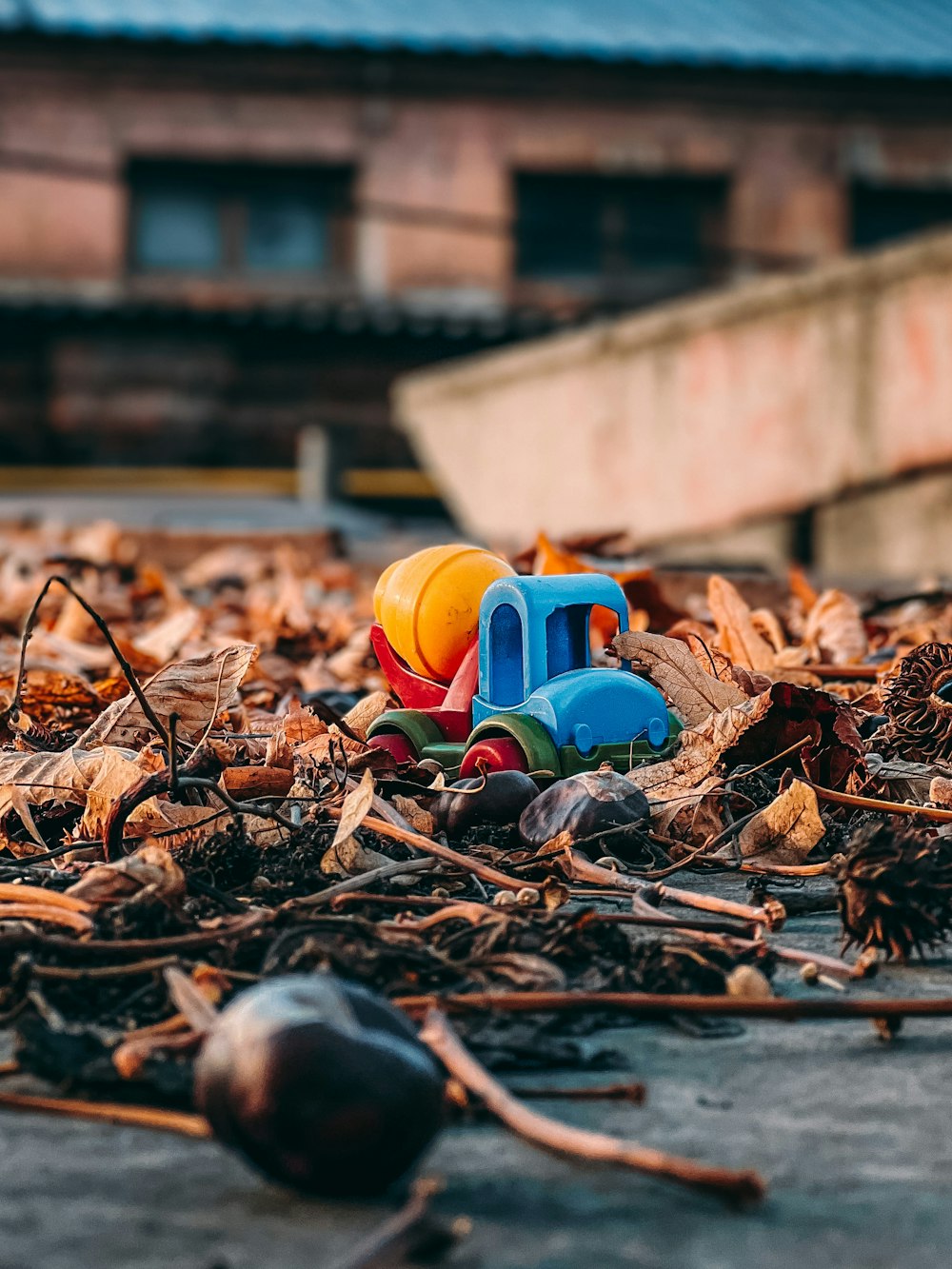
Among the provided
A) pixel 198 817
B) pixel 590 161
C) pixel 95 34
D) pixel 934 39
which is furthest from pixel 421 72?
pixel 198 817

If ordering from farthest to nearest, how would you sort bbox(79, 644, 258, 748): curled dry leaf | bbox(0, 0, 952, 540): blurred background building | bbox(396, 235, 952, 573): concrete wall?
bbox(0, 0, 952, 540): blurred background building → bbox(396, 235, 952, 573): concrete wall → bbox(79, 644, 258, 748): curled dry leaf

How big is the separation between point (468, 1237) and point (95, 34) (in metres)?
13.7

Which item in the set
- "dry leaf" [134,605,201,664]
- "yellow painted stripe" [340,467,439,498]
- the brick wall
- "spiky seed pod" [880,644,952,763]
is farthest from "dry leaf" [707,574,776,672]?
the brick wall

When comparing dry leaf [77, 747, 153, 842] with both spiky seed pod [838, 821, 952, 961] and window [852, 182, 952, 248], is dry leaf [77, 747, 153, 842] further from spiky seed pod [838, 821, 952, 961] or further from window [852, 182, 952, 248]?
window [852, 182, 952, 248]

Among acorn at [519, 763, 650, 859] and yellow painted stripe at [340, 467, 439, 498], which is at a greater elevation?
yellow painted stripe at [340, 467, 439, 498]

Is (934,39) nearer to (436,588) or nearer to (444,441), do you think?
(444,441)

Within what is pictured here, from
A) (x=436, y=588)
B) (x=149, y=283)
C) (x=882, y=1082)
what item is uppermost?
(x=149, y=283)

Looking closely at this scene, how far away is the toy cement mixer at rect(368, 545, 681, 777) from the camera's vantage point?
4.91ft

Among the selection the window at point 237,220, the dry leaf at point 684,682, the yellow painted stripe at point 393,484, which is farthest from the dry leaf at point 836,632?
the window at point 237,220

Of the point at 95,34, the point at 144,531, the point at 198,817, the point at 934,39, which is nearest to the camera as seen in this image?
the point at 198,817

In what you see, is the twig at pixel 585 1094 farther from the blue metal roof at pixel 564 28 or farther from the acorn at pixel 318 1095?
the blue metal roof at pixel 564 28

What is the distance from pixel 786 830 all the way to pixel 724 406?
5.26 metres

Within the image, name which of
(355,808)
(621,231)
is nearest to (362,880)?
(355,808)

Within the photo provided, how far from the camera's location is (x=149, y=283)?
43.9 feet
